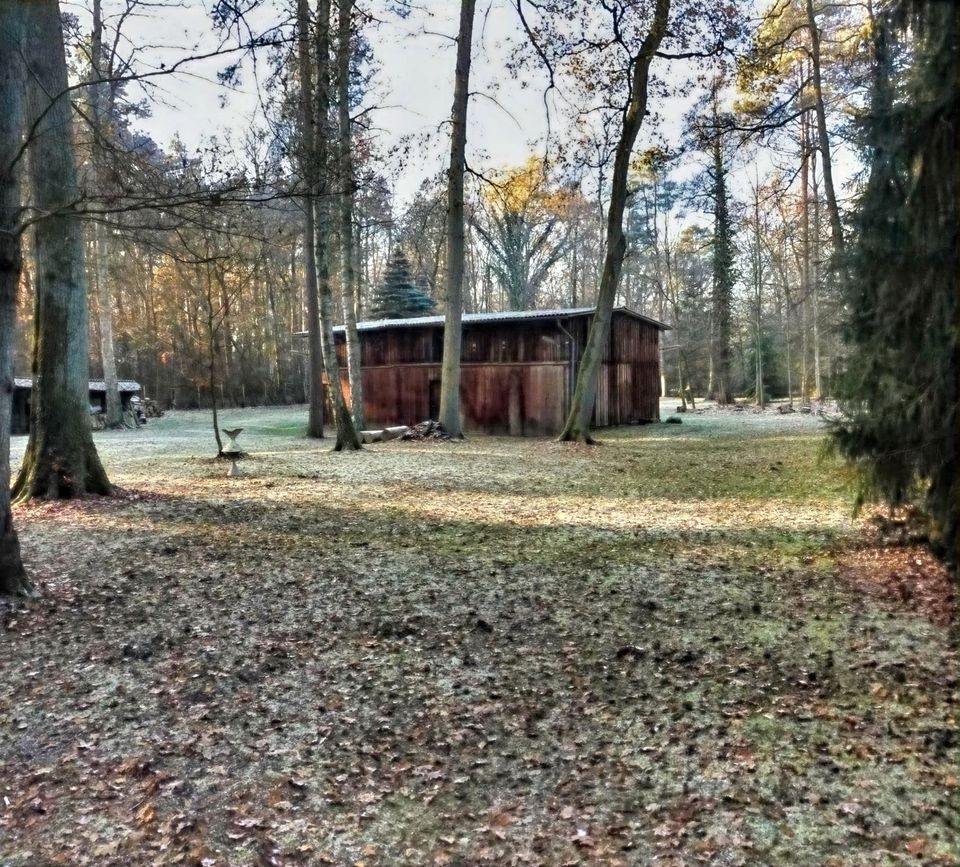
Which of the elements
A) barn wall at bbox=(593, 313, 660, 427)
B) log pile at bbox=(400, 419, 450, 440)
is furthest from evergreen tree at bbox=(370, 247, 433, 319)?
log pile at bbox=(400, 419, 450, 440)

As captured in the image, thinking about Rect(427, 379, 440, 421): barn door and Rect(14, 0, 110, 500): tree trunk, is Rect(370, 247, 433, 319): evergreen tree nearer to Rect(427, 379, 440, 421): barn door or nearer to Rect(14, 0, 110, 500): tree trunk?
Rect(427, 379, 440, 421): barn door

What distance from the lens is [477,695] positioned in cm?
361

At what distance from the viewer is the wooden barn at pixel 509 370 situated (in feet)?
68.5

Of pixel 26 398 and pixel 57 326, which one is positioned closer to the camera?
pixel 57 326

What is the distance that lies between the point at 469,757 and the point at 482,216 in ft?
119

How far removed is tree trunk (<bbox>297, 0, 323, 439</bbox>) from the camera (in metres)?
5.75

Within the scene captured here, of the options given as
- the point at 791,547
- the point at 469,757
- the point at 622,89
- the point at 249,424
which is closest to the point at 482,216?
the point at 249,424

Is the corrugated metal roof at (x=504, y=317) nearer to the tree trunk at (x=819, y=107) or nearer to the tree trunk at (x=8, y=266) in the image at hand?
the tree trunk at (x=819, y=107)

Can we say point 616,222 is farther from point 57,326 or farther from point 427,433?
point 57,326

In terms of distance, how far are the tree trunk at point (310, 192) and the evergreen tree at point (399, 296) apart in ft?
46.6

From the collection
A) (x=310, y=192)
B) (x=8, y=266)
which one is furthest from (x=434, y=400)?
(x=8, y=266)

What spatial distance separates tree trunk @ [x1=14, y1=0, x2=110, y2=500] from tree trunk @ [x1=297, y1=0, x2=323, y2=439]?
2650mm

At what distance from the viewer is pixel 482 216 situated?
121 feet

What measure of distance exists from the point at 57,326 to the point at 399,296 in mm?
26610
